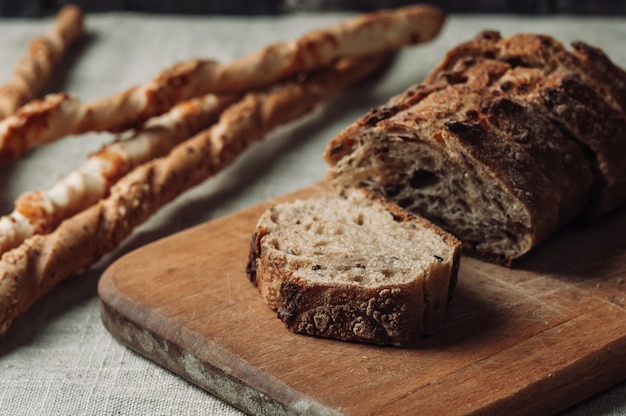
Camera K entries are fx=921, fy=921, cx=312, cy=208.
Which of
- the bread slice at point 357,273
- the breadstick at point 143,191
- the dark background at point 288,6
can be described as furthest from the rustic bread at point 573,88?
the dark background at point 288,6

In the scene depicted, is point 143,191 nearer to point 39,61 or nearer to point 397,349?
point 397,349

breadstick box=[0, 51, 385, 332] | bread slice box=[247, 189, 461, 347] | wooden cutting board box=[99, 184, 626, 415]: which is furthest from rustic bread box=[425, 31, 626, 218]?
breadstick box=[0, 51, 385, 332]

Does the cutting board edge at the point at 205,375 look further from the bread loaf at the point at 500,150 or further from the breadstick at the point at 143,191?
the bread loaf at the point at 500,150

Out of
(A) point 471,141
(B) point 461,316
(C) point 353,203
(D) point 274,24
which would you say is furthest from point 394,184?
(D) point 274,24

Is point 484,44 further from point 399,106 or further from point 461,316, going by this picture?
point 461,316

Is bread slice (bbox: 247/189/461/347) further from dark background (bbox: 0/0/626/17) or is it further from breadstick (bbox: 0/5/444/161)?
dark background (bbox: 0/0/626/17)

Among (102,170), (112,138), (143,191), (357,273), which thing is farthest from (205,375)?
(112,138)
